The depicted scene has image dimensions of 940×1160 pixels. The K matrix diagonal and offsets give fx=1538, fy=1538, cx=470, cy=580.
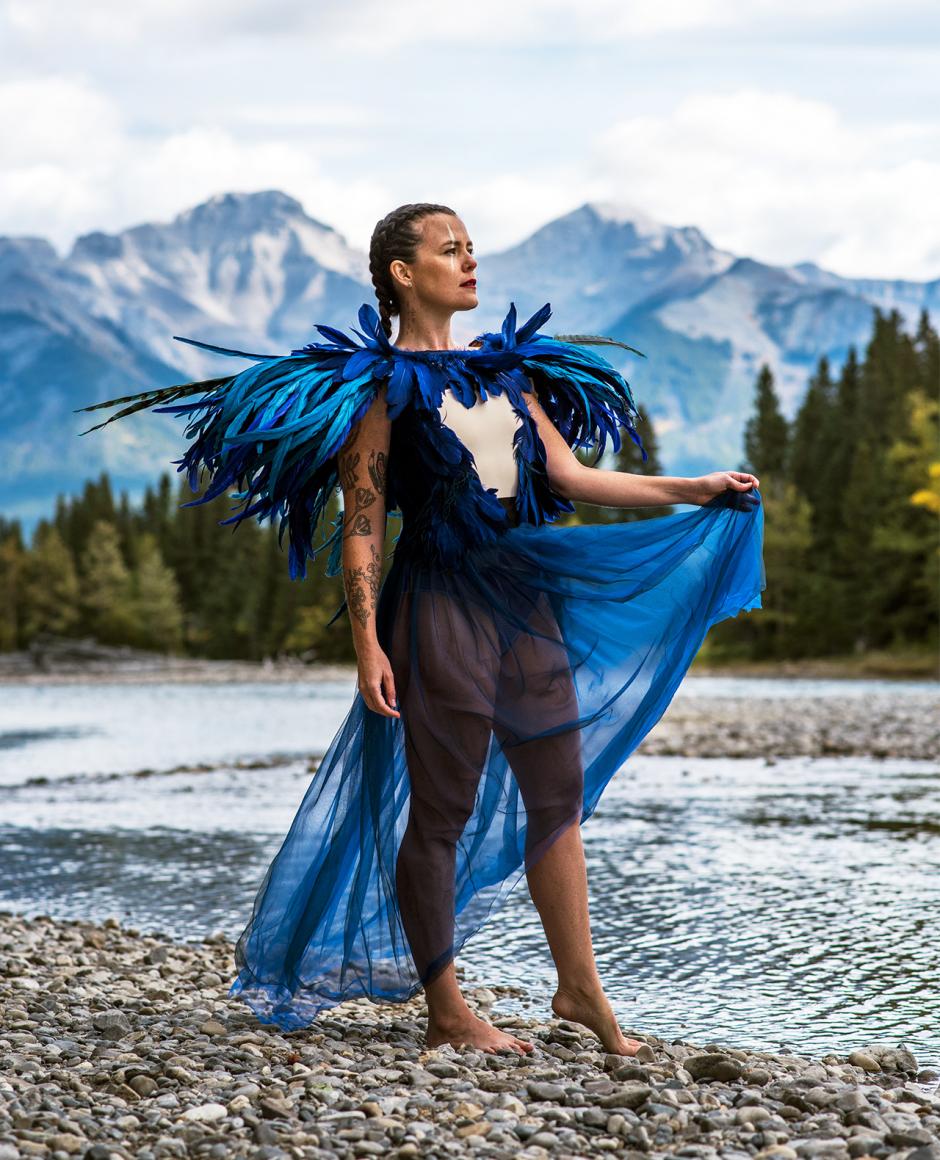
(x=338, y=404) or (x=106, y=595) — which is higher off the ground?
(x=338, y=404)

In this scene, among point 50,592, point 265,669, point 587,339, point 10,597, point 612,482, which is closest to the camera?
point 612,482

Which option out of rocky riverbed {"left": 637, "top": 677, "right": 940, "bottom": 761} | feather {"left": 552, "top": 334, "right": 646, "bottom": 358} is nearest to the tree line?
rocky riverbed {"left": 637, "top": 677, "right": 940, "bottom": 761}

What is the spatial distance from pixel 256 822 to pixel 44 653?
82.2m

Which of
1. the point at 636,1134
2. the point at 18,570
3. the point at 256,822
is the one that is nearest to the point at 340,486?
the point at 636,1134

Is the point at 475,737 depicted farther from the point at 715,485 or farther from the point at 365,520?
the point at 715,485

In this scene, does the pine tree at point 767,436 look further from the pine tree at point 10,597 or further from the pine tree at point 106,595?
the pine tree at point 10,597

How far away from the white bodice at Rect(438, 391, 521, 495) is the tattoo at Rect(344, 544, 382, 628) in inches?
18.6

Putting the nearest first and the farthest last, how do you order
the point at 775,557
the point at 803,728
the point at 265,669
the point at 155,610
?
the point at 803,728
the point at 775,557
the point at 265,669
the point at 155,610

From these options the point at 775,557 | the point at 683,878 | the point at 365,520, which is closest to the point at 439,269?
the point at 365,520

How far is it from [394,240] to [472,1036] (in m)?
2.71

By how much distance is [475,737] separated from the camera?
5191 mm

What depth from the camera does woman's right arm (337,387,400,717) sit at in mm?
5129

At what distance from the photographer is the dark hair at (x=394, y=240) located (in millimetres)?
5270

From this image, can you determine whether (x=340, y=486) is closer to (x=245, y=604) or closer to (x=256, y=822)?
(x=256, y=822)
